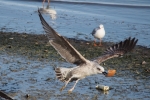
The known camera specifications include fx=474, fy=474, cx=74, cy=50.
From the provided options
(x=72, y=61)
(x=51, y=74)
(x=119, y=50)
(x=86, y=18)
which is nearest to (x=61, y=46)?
(x=72, y=61)

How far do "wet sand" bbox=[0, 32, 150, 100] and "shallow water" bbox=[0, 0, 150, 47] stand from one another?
1858mm

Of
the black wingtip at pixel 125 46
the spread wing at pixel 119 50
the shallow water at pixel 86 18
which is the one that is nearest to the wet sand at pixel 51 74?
the spread wing at pixel 119 50

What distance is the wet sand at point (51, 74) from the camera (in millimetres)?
A: 8891

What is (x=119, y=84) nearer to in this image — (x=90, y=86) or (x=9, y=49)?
(x=90, y=86)

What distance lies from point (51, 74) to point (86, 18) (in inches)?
353

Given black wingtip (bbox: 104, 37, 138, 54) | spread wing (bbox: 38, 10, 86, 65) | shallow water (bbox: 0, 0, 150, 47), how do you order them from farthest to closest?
shallow water (bbox: 0, 0, 150, 47)
black wingtip (bbox: 104, 37, 138, 54)
spread wing (bbox: 38, 10, 86, 65)

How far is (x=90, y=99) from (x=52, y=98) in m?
0.69

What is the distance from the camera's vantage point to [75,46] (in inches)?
530

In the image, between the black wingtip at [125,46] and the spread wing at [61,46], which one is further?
the black wingtip at [125,46]

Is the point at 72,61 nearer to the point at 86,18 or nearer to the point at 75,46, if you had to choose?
the point at 75,46

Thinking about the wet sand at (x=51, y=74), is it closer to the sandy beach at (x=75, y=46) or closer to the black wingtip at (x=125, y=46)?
the sandy beach at (x=75, y=46)

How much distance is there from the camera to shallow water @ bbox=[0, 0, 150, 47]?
15773mm

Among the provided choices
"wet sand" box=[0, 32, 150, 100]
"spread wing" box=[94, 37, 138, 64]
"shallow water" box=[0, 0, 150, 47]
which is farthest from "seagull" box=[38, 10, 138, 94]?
"shallow water" box=[0, 0, 150, 47]

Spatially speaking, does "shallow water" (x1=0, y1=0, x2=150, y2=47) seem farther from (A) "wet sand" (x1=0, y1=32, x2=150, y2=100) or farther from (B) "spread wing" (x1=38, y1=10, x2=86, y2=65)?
(B) "spread wing" (x1=38, y1=10, x2=86, y2=65)
